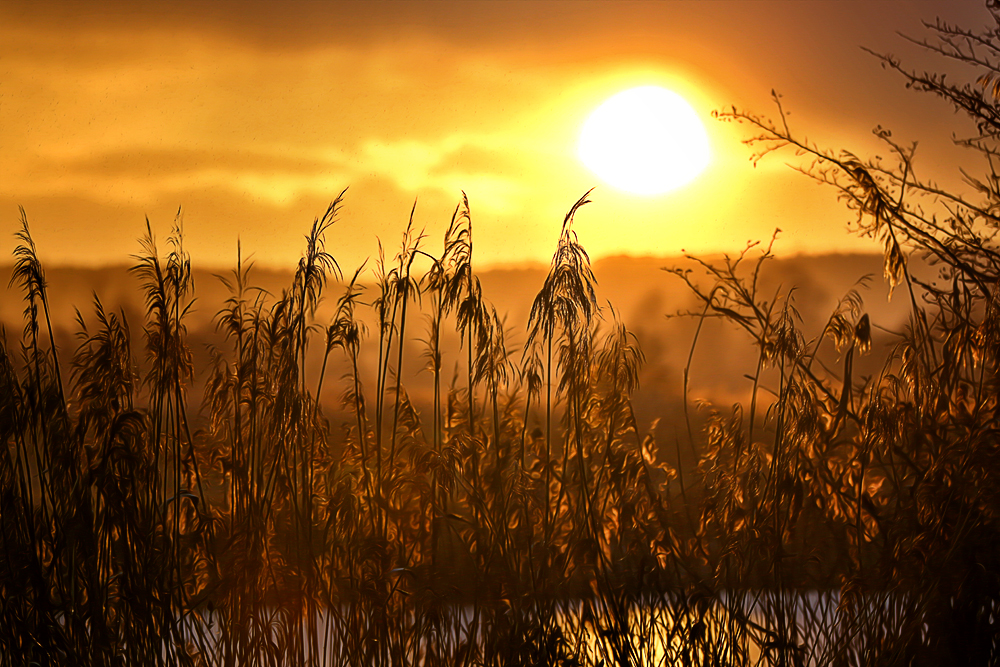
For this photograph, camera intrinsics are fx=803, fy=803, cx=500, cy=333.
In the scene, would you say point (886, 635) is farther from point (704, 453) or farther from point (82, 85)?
point (82, 85)

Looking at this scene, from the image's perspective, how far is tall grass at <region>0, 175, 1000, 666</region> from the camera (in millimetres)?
1801

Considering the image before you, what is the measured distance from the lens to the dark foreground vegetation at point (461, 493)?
5.91 ft

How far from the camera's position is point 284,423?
5.93ft

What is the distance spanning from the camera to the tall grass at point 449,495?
180 cm

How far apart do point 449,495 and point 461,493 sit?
3cm

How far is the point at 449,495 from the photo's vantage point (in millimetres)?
1842

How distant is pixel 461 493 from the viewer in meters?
1.85

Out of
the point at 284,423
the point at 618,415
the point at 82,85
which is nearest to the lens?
the point at 284,423

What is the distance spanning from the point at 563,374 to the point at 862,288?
86cm

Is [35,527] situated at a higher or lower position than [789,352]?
lower

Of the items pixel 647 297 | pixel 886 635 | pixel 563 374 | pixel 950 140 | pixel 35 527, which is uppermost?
pixel 950 140

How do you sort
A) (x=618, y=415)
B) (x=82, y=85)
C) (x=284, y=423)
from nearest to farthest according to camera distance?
(x=284, y=423) → (x=618, y=415) → (x=82, y=85)

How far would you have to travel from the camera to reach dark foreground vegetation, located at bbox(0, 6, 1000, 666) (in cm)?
180

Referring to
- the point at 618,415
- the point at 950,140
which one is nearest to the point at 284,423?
the point at 618,415
